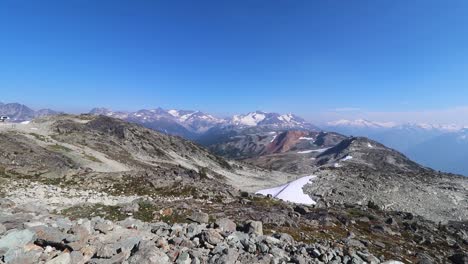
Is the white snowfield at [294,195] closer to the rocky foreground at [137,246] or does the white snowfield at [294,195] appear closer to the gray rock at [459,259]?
the gray rock at [459,259]

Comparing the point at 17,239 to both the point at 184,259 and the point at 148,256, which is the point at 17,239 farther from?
the point at 184,259

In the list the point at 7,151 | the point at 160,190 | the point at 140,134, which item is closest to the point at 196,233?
the point at 160,190

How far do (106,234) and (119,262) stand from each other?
10.4ft

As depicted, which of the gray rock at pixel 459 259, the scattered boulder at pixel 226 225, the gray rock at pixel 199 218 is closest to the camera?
the scattered boulder at pixel 226 225

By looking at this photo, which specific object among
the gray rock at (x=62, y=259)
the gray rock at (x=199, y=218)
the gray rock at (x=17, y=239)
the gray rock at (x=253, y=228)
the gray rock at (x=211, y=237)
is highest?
the gray rock at (x=17, y=239)

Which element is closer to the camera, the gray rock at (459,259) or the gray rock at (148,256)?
the gray rock at (148,256)

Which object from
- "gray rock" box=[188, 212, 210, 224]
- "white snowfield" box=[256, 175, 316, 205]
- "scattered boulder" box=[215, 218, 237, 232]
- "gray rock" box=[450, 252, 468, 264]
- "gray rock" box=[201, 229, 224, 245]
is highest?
"gray rock" box=[201, 229, 224, 245]

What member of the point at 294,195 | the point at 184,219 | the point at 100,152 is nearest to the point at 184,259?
the point at 184,219

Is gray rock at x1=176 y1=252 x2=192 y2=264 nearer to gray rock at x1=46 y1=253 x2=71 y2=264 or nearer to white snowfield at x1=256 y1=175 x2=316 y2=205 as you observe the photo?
gray rock at x1=46 y1=253 x2=71 y2=264

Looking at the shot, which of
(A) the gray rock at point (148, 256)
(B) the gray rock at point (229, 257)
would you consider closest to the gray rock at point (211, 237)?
(B) the gray rock at point (229, 257)

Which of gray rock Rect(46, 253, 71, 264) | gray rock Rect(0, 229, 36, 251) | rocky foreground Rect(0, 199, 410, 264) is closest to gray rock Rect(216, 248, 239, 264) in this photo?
rocky foreground Rect(0, 199, 410, 264)

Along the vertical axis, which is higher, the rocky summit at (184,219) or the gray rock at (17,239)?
the gray rock at (17,239)

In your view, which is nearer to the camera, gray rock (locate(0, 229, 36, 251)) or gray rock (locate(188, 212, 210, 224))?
gray rock (locate(0, 229, 36, 251))

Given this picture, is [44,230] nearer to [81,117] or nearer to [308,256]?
[308,256]
